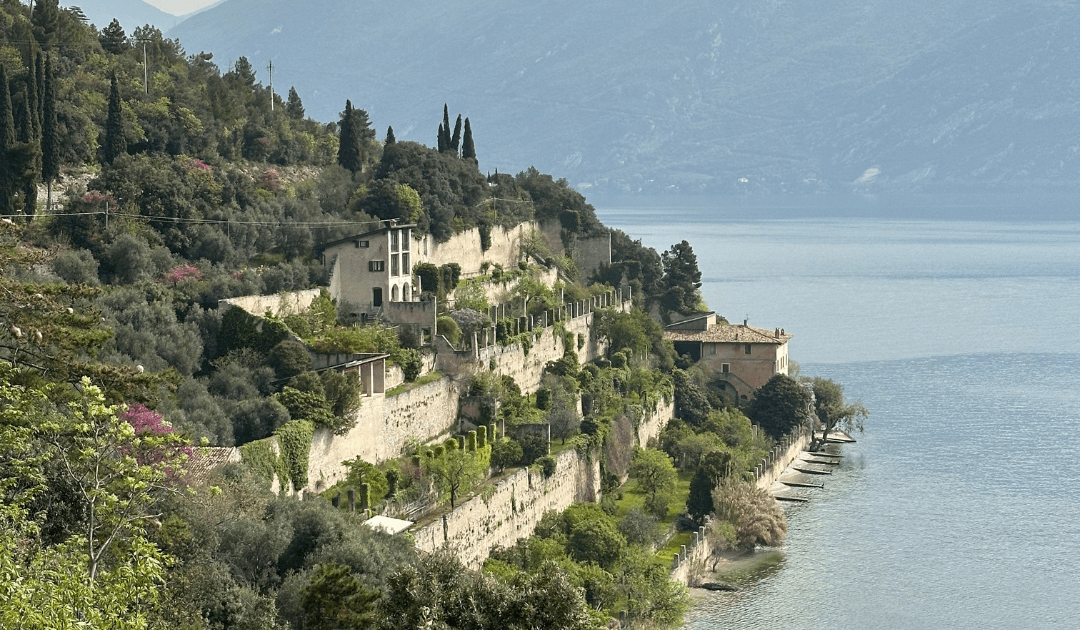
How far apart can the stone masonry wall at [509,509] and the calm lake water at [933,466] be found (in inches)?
196

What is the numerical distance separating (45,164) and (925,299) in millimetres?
92936

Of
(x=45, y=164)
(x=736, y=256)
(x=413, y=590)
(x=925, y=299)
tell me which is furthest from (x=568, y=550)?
(x=736, y=256)

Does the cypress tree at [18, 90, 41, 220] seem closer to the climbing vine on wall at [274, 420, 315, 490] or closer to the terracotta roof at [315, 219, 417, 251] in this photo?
the terracotta roof at [315, 219, 417, 251]

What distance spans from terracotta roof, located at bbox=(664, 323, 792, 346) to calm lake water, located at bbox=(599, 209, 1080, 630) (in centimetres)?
576

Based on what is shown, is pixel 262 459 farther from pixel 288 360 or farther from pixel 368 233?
pixel 368 233

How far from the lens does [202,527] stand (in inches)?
982

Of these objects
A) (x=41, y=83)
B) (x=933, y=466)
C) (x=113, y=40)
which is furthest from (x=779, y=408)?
(x=41, y=83)

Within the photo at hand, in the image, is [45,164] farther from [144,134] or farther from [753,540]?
[753,540]

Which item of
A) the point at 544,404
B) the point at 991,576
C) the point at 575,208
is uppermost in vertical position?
the point at 575,208

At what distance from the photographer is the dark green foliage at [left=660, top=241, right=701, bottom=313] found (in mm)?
67875

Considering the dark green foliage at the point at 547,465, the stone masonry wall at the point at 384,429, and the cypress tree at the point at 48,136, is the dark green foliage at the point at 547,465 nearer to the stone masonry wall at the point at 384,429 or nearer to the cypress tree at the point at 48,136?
the stone masonry wall at the point at 384,429

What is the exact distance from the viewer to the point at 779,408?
195ft

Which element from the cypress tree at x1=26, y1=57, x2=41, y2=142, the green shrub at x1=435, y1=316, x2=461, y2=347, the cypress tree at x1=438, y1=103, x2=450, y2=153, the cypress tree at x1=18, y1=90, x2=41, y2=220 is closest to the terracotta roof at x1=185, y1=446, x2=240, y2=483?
the cypress tree at x1=18, y1=90, x2=41, y2=220

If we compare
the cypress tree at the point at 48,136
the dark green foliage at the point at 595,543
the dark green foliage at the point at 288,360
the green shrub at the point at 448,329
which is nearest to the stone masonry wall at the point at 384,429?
the dark green foliage at the point at 288,360
